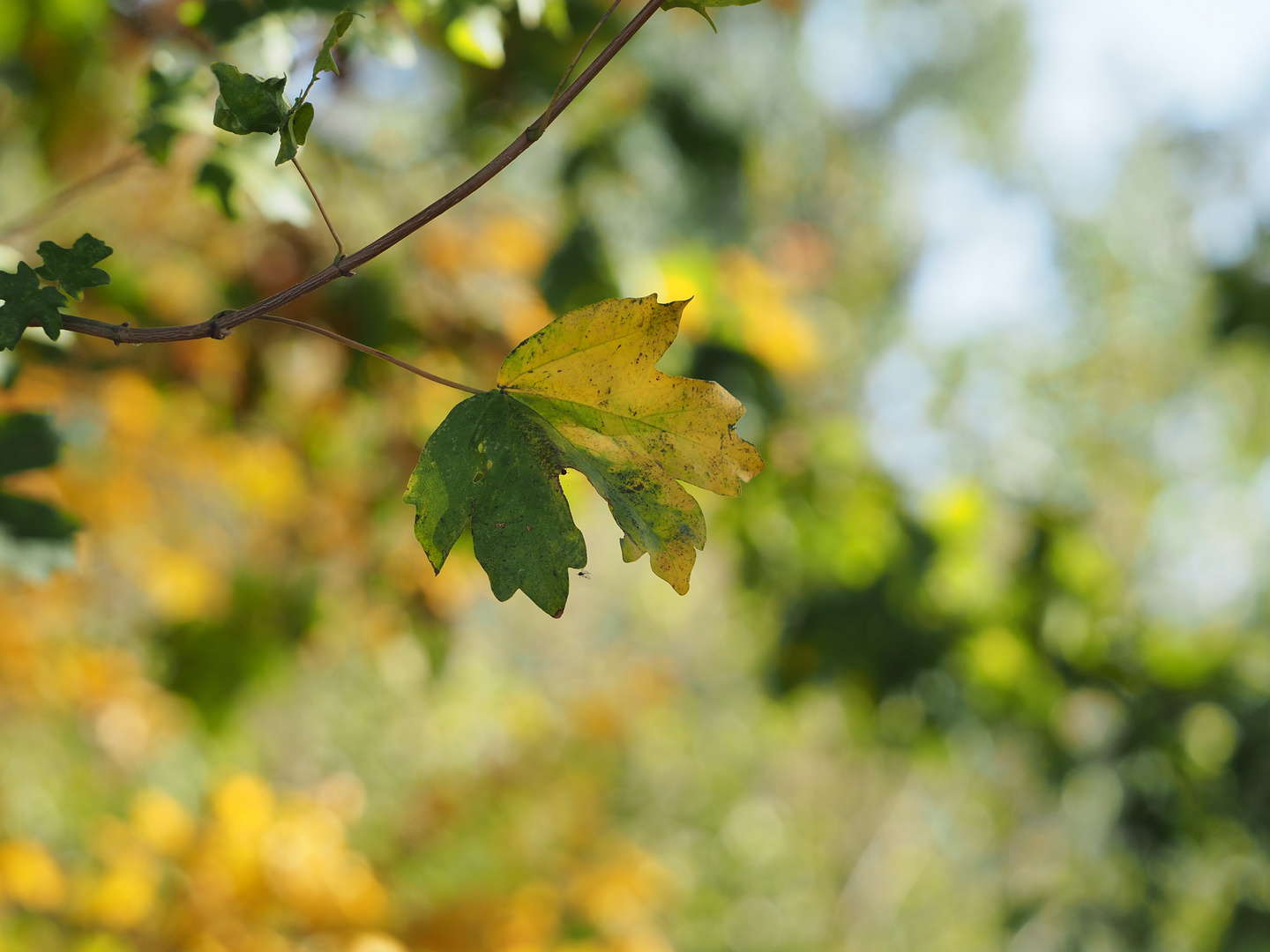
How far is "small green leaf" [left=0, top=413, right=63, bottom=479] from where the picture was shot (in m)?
0.53

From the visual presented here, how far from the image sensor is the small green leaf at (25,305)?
0.23m

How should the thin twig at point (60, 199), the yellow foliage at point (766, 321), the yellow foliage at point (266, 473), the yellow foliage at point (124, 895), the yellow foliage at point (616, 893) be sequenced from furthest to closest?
the yellow foliage at point (616, 893)
the yellow foliage at point (266, 473)
the yellow foliage at point (124, 895)
the yellow foliage at point (766, 321)
the thin twig at point (60, 199)

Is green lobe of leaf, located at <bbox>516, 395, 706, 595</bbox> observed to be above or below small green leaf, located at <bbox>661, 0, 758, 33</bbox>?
below

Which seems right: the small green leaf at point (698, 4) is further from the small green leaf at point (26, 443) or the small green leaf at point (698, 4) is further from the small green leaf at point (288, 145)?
the small green leaf at point (26, 443)

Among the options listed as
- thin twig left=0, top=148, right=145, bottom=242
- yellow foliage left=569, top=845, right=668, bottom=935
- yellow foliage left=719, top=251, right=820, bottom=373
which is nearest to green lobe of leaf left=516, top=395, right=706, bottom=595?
thin twig left=0, top=148, right=145, bottom=242

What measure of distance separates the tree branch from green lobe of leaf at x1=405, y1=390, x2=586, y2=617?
0.06 m

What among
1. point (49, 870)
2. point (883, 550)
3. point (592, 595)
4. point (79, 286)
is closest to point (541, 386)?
point (79, 286)

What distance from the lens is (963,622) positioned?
1.11 m

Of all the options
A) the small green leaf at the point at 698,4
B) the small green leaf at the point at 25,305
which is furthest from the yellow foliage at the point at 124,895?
the small green leaf at the point at 698,4

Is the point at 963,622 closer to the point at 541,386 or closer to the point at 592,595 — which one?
the point at 541,386

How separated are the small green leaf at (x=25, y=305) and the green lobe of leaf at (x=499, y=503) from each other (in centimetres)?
11

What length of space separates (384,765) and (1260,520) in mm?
4579

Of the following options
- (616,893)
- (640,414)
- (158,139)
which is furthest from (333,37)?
(616,893)

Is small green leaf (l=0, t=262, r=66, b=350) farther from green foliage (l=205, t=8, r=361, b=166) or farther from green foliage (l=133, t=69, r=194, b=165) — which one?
green foliage (l=133, t=69, r=194, b=165)
